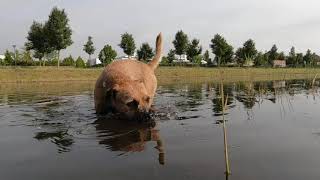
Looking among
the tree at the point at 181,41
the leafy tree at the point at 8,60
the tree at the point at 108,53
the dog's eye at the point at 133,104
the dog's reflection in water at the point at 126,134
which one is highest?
the tree at the point at 181,41

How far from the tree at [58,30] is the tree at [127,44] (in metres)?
16.5

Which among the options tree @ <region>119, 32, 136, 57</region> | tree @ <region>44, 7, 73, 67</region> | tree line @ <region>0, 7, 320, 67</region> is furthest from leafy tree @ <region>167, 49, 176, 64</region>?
tree @ <region>44, 7, 73, 67</region>

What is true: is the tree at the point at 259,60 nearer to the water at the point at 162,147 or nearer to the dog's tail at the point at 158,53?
the dog's tail at the point at 158,53

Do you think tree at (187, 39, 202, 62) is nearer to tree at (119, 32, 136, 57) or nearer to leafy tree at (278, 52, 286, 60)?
tree at (119, 32, 136, 57)

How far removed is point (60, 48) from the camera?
5719 centimetres

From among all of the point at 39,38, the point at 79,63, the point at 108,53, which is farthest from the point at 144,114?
the point at 79,63

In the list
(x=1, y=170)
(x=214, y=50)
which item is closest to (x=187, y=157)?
(x=1, y=170)

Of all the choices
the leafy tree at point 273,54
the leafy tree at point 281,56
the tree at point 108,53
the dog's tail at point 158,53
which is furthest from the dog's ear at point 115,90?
the leafy tree at point 281,56

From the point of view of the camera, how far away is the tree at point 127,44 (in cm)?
7319

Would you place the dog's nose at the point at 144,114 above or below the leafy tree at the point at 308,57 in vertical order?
below

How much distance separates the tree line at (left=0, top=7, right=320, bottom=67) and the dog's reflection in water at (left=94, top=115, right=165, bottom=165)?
44.3 metres

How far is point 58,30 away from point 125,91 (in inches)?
1870

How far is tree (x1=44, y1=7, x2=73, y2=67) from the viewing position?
5588cm

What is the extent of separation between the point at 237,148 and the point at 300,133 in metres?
2.32
